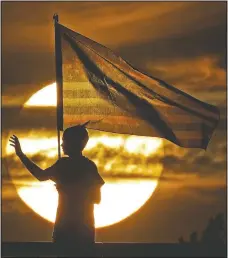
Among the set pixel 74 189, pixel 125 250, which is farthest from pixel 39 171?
pixel 125 250

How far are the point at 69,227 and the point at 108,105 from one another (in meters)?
2.30

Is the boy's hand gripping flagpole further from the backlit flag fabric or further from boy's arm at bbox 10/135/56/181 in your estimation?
boy's arm at bbox 10/135/56/181

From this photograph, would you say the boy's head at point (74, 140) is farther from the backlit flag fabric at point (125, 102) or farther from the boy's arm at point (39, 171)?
the backlit flag fabric at point (125, 102)

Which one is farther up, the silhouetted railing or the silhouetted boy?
the silhouetted boy

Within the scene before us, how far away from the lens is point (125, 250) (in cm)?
737

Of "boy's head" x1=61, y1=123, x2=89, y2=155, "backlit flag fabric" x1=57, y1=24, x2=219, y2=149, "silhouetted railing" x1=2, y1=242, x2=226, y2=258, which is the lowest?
"silhouetted railing" x1=2, y1=242, x2=226, y2=258

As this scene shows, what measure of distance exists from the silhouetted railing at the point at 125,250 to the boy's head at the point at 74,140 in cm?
96

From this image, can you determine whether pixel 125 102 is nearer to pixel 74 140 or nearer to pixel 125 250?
pixel 74 140

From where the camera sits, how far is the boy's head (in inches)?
311

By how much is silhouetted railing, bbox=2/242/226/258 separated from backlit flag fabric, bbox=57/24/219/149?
2.20 meters

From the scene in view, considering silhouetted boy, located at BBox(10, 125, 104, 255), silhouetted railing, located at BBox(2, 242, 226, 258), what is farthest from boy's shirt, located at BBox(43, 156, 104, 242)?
silhouetted railing, located at BBox(2, 242, 226, 258)

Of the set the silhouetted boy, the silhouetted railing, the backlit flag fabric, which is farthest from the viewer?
the backlit flag fabric

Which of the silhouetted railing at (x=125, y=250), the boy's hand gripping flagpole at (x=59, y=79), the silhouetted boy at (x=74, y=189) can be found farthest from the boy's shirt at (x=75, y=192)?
the boy's hand gripping flagpole at (x=59, y=79)

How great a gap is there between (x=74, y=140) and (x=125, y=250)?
4.06 ft
